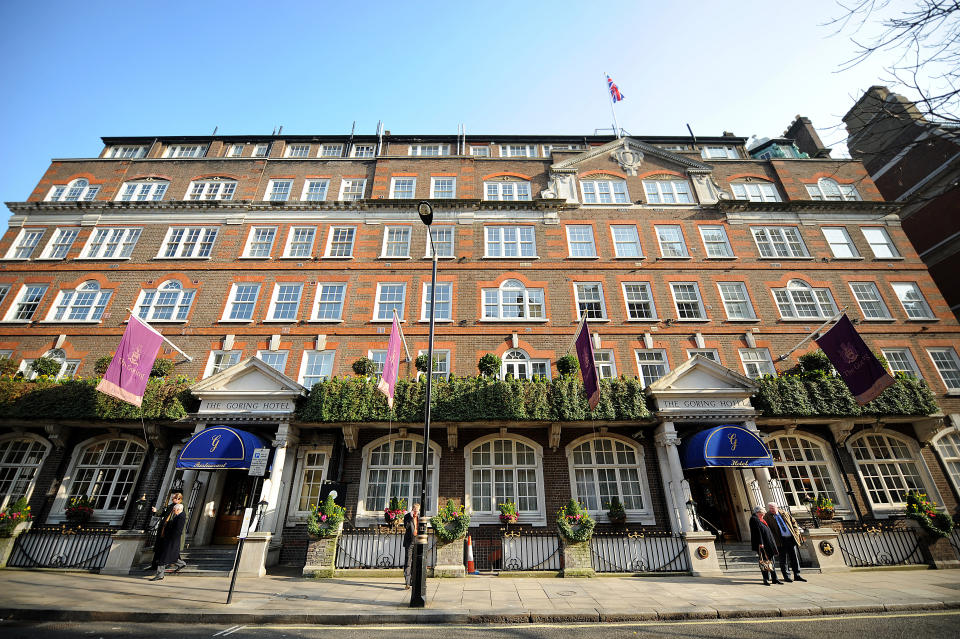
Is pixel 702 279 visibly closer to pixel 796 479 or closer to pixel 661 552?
pixel 796 479

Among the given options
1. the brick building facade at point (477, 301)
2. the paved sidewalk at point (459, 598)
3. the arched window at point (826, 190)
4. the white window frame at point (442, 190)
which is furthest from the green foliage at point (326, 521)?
the arched window at point (826, 190)

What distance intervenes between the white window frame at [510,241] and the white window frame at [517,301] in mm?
1704

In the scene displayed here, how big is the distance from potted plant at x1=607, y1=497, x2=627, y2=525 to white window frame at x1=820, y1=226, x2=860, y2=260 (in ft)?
59.7

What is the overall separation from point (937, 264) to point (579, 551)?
93.8 ft

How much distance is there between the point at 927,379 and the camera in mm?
18875

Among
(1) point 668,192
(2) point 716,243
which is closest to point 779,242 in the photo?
(2) point 716,243

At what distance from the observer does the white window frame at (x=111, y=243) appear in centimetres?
2218

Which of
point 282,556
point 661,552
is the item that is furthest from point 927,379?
point 282,556

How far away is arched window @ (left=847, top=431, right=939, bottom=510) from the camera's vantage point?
55.3ft

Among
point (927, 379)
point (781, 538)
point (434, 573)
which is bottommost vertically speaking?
point (434, 573)

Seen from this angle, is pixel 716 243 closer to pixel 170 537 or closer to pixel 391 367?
pixel 391 367

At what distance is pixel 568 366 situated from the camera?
16734 mm

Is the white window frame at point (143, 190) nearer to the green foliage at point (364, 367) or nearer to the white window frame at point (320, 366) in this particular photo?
the white window frame at point (320, 366)

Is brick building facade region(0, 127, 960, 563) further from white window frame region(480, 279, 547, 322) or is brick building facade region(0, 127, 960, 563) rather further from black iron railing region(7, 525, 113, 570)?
black iron railing region(7, 525, 113, 570)
